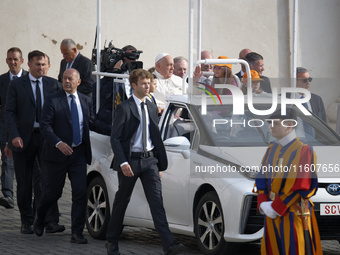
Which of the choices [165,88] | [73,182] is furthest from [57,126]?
[165,88]

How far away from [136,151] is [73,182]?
4.07 ft

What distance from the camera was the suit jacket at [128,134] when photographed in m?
9.27

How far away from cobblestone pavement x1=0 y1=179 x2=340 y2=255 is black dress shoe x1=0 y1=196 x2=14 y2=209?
51.7 inches

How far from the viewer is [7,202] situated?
13.0 metres

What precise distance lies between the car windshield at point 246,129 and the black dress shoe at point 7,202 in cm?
408

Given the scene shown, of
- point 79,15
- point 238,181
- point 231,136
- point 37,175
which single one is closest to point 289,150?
point 238,181

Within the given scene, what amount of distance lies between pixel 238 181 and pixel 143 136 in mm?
1143

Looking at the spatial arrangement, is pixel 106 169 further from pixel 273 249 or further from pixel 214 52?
pixel 214 52

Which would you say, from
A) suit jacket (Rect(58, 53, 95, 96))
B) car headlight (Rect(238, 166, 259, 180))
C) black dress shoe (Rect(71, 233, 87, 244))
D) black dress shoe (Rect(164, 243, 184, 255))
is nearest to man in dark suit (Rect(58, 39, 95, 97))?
suit jacket (Rect(58, 53, 95, 96))

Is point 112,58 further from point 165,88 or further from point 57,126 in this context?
point 57,126

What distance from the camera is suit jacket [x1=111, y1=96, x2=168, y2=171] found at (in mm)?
9273

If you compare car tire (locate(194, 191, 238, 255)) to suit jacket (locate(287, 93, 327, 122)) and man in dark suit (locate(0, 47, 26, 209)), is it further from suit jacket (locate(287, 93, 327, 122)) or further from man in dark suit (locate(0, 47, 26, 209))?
man in dark suit (locate(0, 47, 26, 209))

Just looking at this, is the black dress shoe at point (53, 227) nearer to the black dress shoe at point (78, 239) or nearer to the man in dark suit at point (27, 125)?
the man in dark suit at point (27, 125)

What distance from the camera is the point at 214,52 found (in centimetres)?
2017
